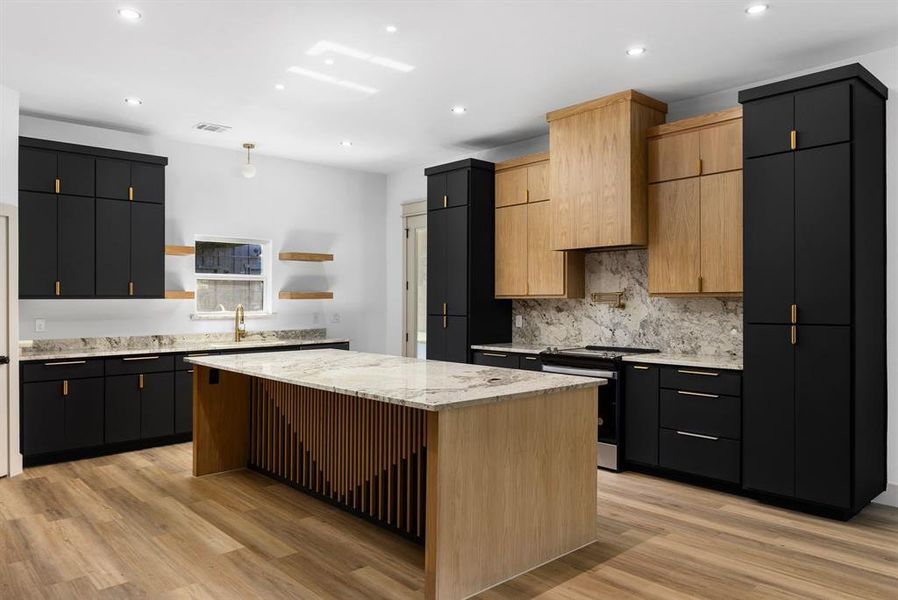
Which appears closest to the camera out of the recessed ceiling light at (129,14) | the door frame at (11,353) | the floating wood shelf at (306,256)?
the recessed ceiling light at (129,14)

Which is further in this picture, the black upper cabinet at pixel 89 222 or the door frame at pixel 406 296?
the door frame at pixel 406 296

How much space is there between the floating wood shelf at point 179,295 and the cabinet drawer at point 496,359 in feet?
9.05

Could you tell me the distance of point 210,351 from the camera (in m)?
5.65

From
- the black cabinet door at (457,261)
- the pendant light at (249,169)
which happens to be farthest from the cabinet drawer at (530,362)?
the pendant light at (249,169)

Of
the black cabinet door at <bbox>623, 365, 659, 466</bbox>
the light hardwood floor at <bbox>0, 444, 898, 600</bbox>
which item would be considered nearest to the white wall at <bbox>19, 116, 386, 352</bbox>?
the light hardwood floor at <bbox>0, 444, 898, 600</bbox>

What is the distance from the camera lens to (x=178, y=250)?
5.91 m

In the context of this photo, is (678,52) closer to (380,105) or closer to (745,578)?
(380,105)

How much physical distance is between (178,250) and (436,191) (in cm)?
249

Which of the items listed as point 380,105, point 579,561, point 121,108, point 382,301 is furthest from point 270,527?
point 382,301

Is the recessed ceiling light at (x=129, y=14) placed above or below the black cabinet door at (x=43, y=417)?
above

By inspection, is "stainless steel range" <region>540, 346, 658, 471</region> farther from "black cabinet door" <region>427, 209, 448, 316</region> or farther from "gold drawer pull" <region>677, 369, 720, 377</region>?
"black cabinet door" <region>427, 209, 448, 316</region>

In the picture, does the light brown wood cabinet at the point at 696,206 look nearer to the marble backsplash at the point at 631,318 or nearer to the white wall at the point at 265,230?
the marble backsplash at the point at 631,318

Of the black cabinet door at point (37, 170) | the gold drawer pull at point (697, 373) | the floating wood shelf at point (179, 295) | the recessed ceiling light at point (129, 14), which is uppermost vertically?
the recessed ceiling light at point (129, 14)

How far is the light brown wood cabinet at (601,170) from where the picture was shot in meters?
4.65
